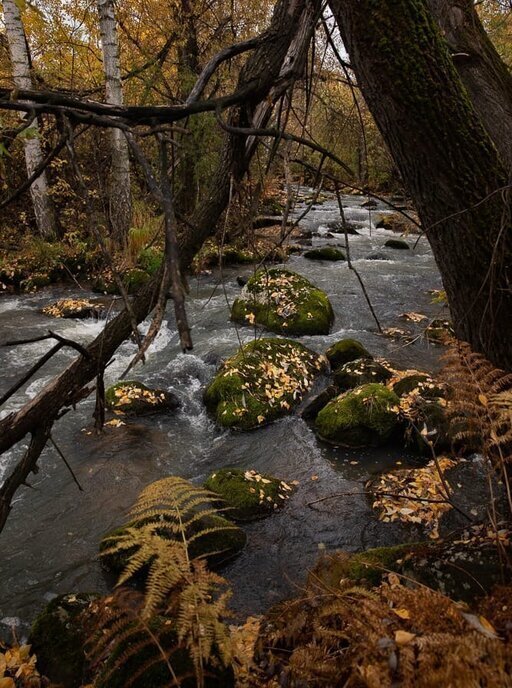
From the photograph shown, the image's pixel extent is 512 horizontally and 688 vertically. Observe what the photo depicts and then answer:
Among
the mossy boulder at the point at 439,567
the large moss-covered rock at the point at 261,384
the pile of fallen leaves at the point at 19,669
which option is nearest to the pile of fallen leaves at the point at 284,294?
the large moss-covered rock at the point at 261,384

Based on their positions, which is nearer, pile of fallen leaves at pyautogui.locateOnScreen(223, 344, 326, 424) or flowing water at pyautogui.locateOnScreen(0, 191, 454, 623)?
flowing water at pyautogui.locateOnScreen(0, 191, 454, 623)

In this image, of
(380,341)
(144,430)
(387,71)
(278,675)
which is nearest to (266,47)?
(387,71)

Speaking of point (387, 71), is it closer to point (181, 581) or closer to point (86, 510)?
point (181, 581)

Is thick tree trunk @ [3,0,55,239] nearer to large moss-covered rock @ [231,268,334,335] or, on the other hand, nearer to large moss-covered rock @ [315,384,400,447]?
large moss-covered rock @ [231,268,334,335]

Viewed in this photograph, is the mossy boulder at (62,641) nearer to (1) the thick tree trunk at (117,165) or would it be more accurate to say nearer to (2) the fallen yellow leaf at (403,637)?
(2) the fallen yellow leaf at (403,637)

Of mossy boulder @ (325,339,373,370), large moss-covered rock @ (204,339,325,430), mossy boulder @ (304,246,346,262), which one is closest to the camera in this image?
large moss-covered rock @ (204,339,325,430)

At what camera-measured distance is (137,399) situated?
21.8 feet

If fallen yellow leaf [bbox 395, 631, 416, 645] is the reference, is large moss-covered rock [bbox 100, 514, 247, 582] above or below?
below

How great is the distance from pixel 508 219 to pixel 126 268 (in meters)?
9.60

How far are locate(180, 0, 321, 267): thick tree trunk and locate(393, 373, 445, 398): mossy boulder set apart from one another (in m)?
4.68

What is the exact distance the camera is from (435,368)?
7289 millimetres

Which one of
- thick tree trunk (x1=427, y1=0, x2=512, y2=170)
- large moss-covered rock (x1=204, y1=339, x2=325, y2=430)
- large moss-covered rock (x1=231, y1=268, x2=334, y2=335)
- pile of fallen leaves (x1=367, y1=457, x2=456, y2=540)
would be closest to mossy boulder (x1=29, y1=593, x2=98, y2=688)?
pile of fallen leaves (x1=367, y1=457, x2=456, y2=540)

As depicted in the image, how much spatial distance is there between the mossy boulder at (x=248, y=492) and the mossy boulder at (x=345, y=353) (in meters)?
3.06

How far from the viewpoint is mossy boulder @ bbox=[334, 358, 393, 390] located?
6.77 metres
